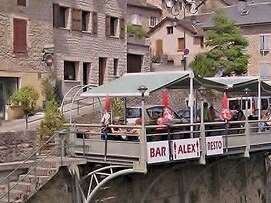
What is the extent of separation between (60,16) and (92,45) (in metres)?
3.35

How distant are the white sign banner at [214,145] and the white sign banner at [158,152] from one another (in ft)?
6.22

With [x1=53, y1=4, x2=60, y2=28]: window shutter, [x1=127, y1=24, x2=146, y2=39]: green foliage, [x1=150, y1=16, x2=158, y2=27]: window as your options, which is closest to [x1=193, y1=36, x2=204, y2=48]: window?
[x1=150, y1=16, x2=158, y2=27]: window

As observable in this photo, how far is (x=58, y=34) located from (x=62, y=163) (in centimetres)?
2048

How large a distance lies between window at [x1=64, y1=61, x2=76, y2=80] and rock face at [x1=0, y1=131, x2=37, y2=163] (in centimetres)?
1443

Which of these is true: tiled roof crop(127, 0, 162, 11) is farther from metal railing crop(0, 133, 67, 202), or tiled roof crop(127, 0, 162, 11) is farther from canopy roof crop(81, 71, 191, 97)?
metal railing crop(0, 133, 67, 202)

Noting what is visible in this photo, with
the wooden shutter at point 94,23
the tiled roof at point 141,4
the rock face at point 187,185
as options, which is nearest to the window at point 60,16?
the wooden shutter at point 94,23

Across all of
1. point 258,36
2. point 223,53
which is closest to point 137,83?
point 223,53

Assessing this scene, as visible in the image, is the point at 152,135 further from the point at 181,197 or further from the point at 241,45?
the point at 241,45

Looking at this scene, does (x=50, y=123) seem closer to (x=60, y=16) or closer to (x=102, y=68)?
(x=60, y=16)

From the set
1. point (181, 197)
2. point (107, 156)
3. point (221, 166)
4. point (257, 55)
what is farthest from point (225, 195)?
point (257, 55)

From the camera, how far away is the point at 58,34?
36125 millimetres

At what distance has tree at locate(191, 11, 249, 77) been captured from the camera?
48.5 metres

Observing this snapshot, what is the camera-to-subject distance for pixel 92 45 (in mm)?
38938

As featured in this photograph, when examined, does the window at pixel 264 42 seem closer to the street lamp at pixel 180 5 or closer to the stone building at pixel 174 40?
the stone building at pixel 174 40
